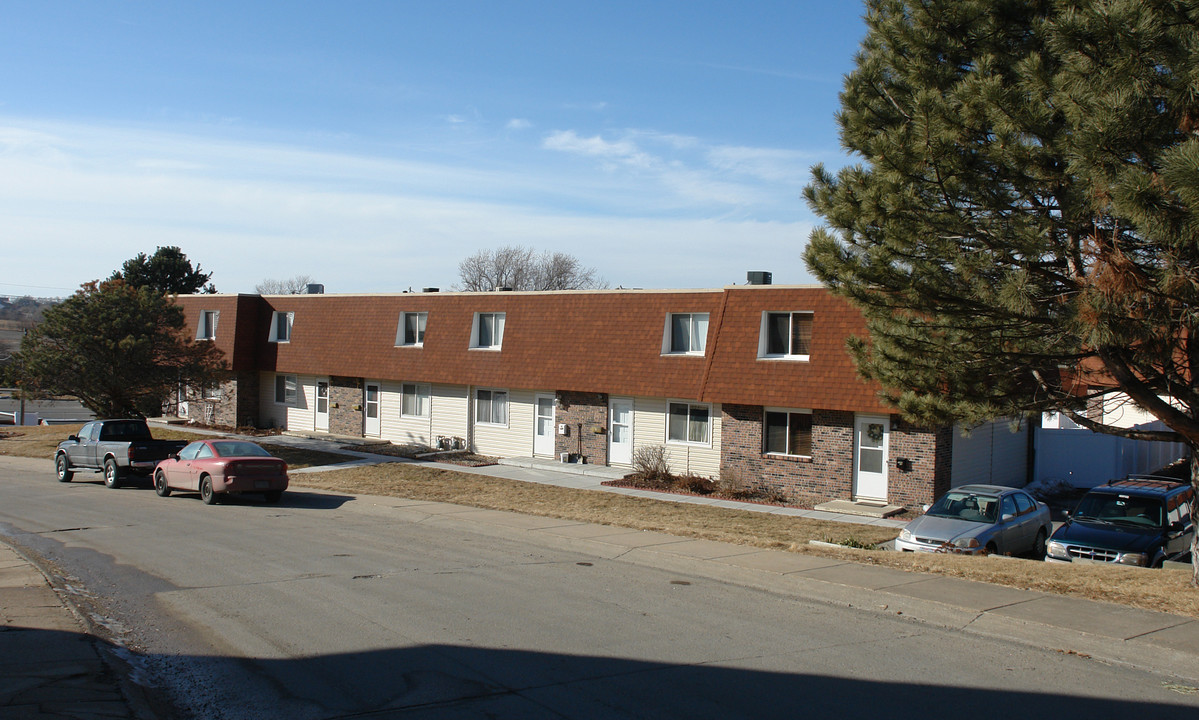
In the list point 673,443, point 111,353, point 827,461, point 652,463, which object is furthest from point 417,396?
point 827,461

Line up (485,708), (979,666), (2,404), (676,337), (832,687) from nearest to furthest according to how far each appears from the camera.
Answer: (485,708) → (832,687) → (979,666) → (676,337) → (2,404)

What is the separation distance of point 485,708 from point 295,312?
1248 inches

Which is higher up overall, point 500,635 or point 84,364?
point 84,364

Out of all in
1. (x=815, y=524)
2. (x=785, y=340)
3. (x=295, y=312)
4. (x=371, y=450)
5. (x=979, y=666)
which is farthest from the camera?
(x=295, y=312)

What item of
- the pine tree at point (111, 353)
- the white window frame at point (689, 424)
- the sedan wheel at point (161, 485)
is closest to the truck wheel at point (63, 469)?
the pine tree at point (111, 353)

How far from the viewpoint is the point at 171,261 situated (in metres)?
57.7

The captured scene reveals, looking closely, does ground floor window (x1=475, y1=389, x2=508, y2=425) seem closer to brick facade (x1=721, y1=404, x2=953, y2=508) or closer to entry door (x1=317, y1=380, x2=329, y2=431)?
entry door (x1=317, y1=380, x2=329, y2=431)

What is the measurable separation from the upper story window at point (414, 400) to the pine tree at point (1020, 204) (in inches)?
842

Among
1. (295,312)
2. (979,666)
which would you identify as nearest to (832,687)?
(979,666)

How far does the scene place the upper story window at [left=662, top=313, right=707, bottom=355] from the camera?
83.6ft

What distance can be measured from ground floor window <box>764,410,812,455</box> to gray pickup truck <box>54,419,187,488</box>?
1516 cm

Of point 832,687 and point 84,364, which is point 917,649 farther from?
point 84,364

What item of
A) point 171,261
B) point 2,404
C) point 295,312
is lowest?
point 2,404

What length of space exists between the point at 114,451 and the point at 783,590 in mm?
19430
